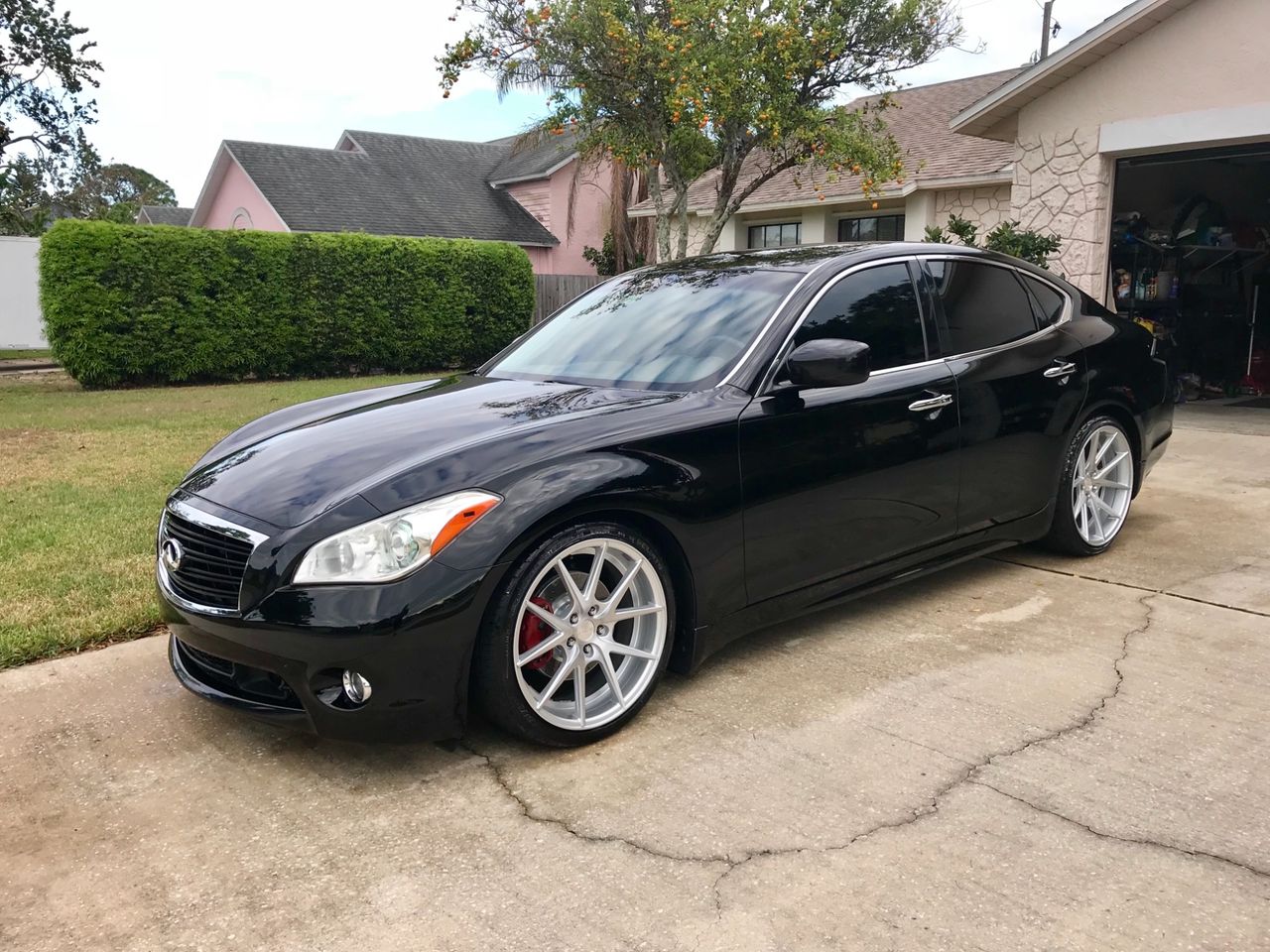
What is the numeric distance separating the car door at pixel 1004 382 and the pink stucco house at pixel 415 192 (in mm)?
22410

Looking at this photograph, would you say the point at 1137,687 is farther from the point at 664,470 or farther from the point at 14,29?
the point at 14,29

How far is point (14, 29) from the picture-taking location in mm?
26922

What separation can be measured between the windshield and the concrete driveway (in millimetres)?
1144

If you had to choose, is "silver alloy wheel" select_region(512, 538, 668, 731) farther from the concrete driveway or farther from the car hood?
the car hood

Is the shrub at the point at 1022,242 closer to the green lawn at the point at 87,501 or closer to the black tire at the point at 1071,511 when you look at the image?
the black tire at the point at 1071,511

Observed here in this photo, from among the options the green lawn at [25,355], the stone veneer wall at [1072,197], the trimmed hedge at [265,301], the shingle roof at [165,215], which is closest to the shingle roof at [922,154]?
the stone veneer wall at [1072,197]

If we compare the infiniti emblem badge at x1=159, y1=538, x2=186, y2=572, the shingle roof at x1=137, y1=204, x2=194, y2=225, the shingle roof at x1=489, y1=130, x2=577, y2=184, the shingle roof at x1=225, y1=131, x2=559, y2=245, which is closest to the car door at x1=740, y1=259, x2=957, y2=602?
the infiniti emblem badge at x1=159, y1=538, x2=186, y2=572

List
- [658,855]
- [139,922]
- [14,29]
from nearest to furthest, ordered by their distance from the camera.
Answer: [139,922] < [658,855] < [14,29]

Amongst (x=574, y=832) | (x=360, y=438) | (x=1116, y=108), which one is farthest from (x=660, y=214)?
(x=574, y=832)

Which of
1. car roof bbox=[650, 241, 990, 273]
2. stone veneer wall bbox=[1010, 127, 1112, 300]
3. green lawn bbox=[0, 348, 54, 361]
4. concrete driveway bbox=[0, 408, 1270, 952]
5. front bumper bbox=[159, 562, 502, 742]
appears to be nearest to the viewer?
concrete driveway bbox=[0, 408, 1270, 952]

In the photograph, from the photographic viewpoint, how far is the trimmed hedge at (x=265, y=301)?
15.5 m

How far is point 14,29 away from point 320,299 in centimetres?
1670

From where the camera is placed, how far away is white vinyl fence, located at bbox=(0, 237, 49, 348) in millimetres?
26172

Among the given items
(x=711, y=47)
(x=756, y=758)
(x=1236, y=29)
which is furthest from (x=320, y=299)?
(x=756, y=758)
